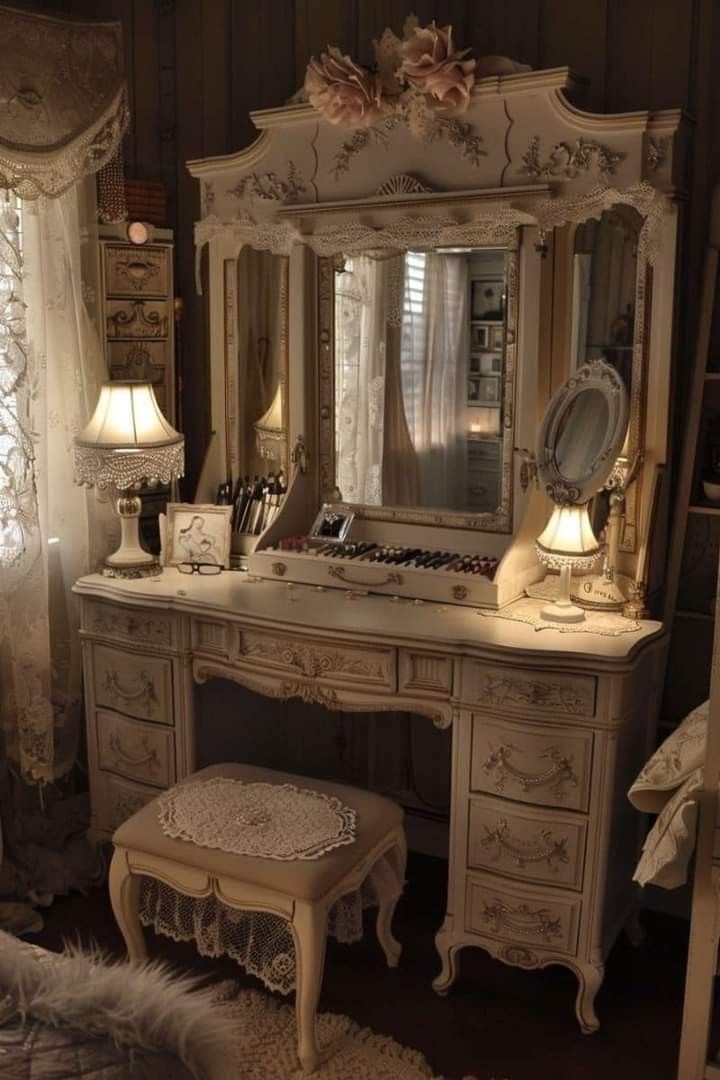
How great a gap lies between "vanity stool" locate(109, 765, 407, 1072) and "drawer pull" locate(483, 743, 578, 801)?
0.26 m

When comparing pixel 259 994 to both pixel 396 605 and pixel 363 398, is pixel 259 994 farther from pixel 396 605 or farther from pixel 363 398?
pixel 363 398

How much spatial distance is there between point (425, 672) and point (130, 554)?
3.08 feet

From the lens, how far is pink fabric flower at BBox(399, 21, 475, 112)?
2.48 m

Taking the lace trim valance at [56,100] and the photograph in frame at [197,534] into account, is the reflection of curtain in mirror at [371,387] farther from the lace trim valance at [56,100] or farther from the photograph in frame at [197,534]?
the lace trim valance at [56,100]

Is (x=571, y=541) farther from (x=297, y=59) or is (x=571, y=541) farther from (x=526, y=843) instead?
(x=297, y=59)

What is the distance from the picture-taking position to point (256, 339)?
304 centimetres

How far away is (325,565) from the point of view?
2803 millimetres

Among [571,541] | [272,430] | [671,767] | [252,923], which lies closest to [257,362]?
[272,430]

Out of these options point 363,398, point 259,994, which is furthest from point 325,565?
point 259,994

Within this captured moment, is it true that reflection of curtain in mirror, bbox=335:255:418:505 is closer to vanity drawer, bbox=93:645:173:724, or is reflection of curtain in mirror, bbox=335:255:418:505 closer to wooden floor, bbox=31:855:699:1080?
vanity drawer, bbox=93:645:173:724

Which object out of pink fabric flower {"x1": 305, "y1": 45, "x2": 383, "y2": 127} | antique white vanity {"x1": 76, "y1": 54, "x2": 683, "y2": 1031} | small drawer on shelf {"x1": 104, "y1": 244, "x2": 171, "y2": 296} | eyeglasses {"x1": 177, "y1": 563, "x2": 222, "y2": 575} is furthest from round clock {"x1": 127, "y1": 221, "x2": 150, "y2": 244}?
eyeglasses {"x1": 177, "y1": 563, "x2": 222, "y2": 575}

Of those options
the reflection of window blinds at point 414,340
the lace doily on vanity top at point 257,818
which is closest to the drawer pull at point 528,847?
the lace doily on vanity top at point 257,818

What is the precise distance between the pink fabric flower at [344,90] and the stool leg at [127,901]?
178 centimetres

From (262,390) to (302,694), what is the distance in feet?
3.03
